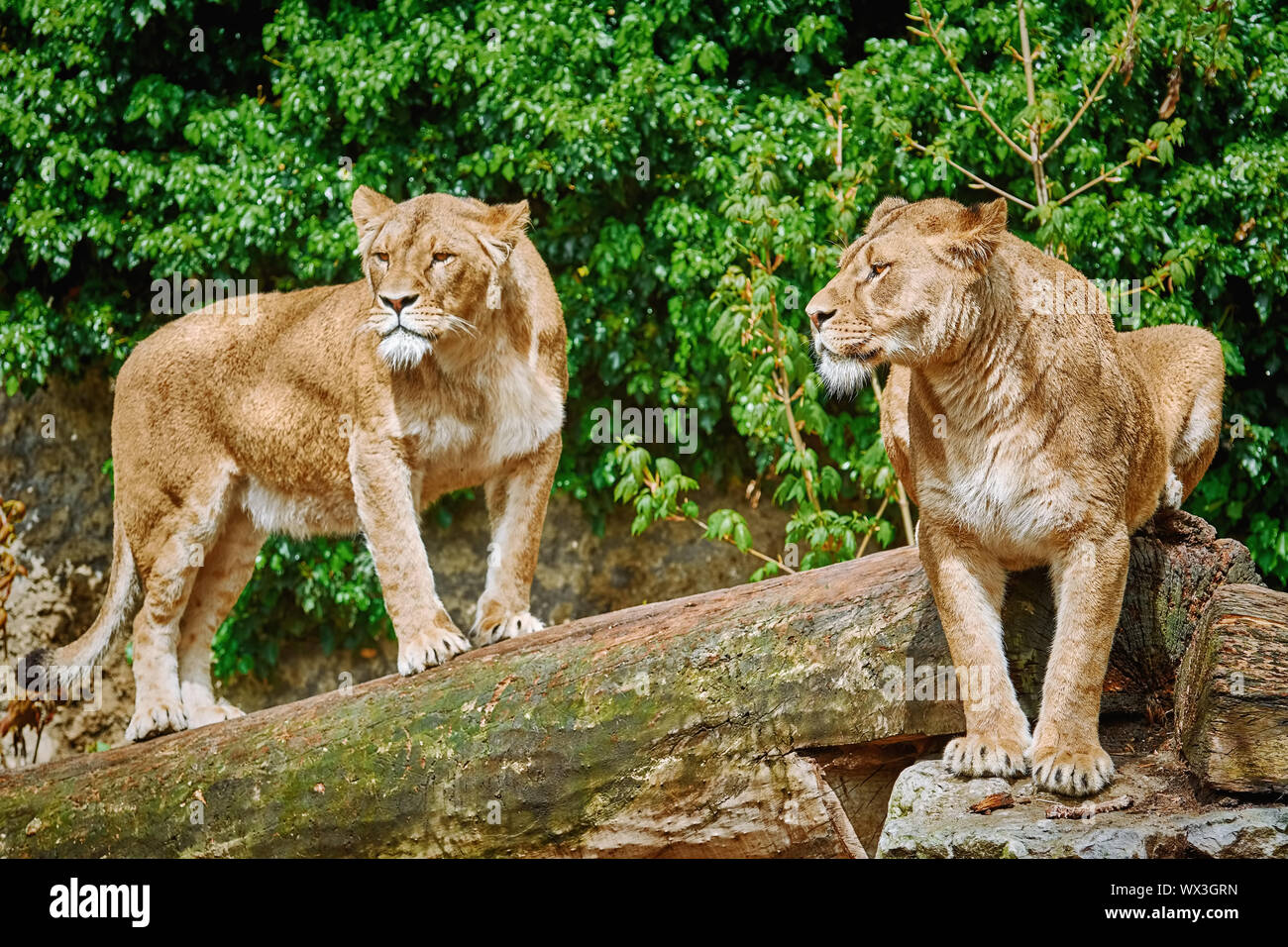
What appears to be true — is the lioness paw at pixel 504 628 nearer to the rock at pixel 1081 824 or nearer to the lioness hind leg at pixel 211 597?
the lioness hind leg at pixel 211 597

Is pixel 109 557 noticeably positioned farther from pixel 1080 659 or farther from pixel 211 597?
pixel 1080 659

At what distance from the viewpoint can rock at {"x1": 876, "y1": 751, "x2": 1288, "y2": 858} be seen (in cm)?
382

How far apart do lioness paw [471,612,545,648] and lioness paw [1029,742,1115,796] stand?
7.72ft

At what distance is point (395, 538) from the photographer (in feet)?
20.0

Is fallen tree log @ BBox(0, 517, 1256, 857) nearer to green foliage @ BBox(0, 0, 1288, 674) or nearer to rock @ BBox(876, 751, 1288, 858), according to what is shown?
rock @ BBox(876, 751, 1288, 858)

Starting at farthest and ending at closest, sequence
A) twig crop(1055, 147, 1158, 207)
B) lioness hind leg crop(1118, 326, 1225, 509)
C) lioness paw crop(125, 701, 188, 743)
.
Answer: twig crop(1055, 147, 1158, 207) < lioness paw crop(125, 701, 188, 743) < lioness hind leg crop(1118, 326, 1225, 509)

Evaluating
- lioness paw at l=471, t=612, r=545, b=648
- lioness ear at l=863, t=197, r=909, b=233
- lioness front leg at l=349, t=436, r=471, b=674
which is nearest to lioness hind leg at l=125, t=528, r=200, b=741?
lioness front leg at l=349, t=436, r=471, b=674

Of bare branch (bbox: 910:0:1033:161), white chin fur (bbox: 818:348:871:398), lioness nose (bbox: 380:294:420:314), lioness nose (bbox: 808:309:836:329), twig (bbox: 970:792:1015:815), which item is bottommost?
twig (bbox: 970:792:1015:815)

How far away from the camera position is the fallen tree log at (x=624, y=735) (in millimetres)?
4742

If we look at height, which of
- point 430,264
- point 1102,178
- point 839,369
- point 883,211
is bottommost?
point 839,369

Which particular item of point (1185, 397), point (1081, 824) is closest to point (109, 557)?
point (1185, 397)

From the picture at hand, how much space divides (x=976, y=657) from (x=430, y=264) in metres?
2.86

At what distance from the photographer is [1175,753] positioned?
14.6ft

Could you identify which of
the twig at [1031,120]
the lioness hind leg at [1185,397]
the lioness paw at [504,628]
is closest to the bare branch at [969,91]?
the twig at [1031,120]
